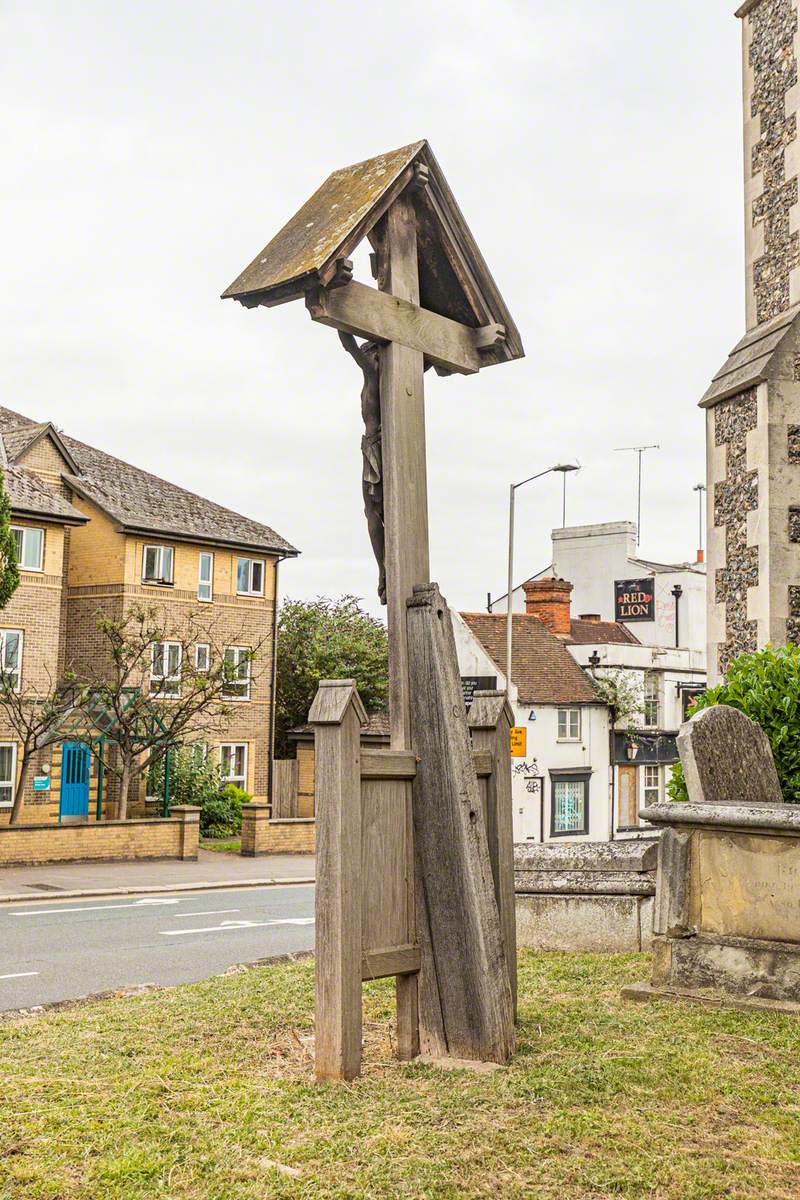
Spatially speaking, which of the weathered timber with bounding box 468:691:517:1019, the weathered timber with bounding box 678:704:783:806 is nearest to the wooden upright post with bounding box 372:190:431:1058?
the weathered timber with bounding box 468:691:517:1019

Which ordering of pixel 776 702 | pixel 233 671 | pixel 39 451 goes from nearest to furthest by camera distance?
pixel 776 702, pixel 233 671, pixel 39 451

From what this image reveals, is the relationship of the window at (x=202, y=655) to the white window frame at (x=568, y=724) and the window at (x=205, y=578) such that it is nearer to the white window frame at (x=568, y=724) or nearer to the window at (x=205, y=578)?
the window at (x=205, y=578)

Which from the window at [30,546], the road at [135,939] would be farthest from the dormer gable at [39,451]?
the road at [135,939]

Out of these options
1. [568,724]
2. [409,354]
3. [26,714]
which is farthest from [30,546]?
A: [409,354]

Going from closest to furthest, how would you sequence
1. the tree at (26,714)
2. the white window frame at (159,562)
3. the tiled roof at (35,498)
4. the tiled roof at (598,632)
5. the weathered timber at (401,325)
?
the weathered timber at (401,325), the tree at (26,714), the tiled roof at (35,498), the white window frame at (159,562), the tiled roof at (598,632)

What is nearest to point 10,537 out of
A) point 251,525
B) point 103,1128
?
point 251,525

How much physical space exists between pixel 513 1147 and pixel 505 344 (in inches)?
166

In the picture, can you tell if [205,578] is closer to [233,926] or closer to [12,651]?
[12,651]

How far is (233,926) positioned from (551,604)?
2828 cm

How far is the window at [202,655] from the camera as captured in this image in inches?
1388

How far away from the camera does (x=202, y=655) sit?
116 ft

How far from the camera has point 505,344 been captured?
6.39m

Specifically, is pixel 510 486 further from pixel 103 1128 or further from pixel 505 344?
pixel 103 1128

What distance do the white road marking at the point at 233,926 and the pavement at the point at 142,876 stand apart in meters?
5.41
